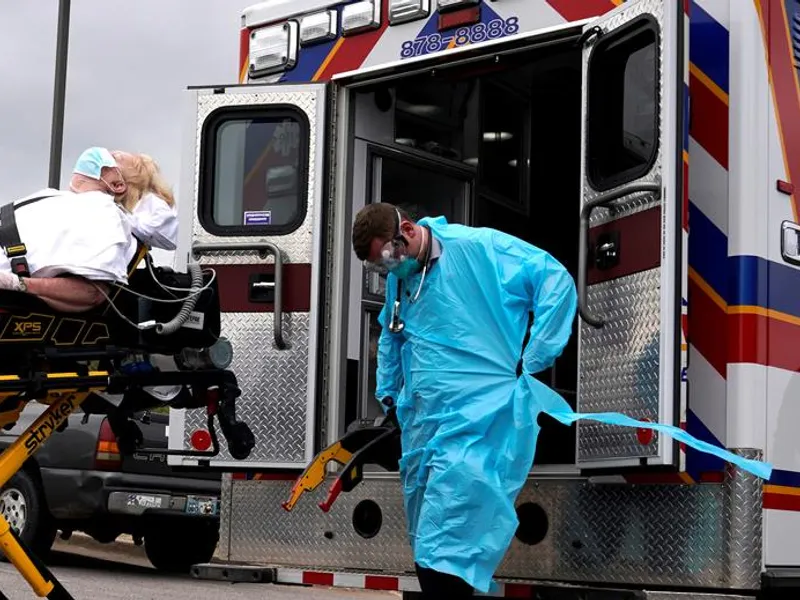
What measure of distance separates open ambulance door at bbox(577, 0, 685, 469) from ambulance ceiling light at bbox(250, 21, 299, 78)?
1.69 meters

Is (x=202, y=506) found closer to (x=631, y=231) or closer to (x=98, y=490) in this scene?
(x=98, y=490)

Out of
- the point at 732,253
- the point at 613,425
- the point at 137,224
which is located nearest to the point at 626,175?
the point at 732,253

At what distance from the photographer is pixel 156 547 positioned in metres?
10.3

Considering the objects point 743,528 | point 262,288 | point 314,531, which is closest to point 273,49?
point 262,288

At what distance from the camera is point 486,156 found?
752 centimetres

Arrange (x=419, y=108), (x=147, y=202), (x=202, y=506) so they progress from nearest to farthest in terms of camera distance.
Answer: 1. (x=147, y=202)
2. (x=419, y=108)
3. (x=202, y=506)

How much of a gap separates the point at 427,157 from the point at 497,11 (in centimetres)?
134

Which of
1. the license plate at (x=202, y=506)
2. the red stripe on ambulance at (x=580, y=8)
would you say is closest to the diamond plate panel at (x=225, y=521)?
the red stripe on ambulance at (x=580, y=8)

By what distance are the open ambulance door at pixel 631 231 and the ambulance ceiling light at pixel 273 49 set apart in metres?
1.69

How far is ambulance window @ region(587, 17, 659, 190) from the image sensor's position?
537 cm

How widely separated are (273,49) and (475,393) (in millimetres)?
2465

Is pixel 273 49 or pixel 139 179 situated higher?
pixel 273 49

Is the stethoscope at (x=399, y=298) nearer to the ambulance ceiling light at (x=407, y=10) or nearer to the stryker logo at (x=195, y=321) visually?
the stryker logo at (x=195, y=321)

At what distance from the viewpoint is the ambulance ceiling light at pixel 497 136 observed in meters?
7.53
